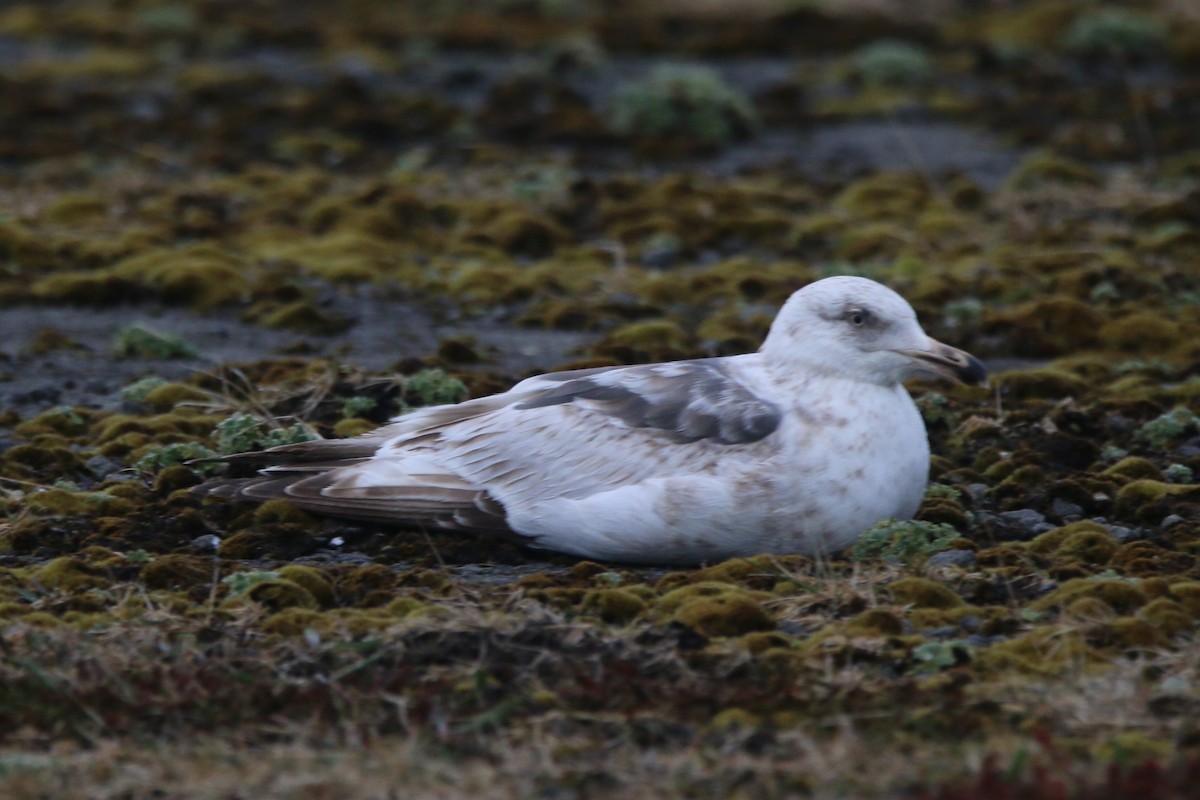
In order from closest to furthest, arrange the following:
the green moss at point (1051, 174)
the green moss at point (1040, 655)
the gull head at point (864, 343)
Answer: the green moss at point (1040, 655) → the gull head at point (864, 343) → the green moss at point (1051, 174)

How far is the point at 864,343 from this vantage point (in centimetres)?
671

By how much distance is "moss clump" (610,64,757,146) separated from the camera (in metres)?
13.9

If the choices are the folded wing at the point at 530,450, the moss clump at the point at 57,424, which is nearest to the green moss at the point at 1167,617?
the folded wing at the point at 530,450

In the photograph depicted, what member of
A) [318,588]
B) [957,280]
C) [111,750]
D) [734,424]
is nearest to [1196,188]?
[957,280]

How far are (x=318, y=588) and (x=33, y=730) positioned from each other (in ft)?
4.06

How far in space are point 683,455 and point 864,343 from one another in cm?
83

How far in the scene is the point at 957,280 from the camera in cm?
1042

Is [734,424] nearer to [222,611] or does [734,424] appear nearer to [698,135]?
[222,611]

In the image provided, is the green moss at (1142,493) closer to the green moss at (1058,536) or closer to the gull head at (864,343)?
the green moss at (1058,536)

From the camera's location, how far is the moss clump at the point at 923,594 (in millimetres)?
5922

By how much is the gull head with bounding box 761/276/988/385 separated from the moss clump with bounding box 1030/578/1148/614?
1031mm

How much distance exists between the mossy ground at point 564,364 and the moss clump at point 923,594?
18mm

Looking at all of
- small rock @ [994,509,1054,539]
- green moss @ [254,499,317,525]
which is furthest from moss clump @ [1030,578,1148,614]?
green moss @ [254,499,317,525]

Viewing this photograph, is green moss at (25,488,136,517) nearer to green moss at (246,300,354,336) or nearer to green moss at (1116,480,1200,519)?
green moss at (246,300,354,336)
